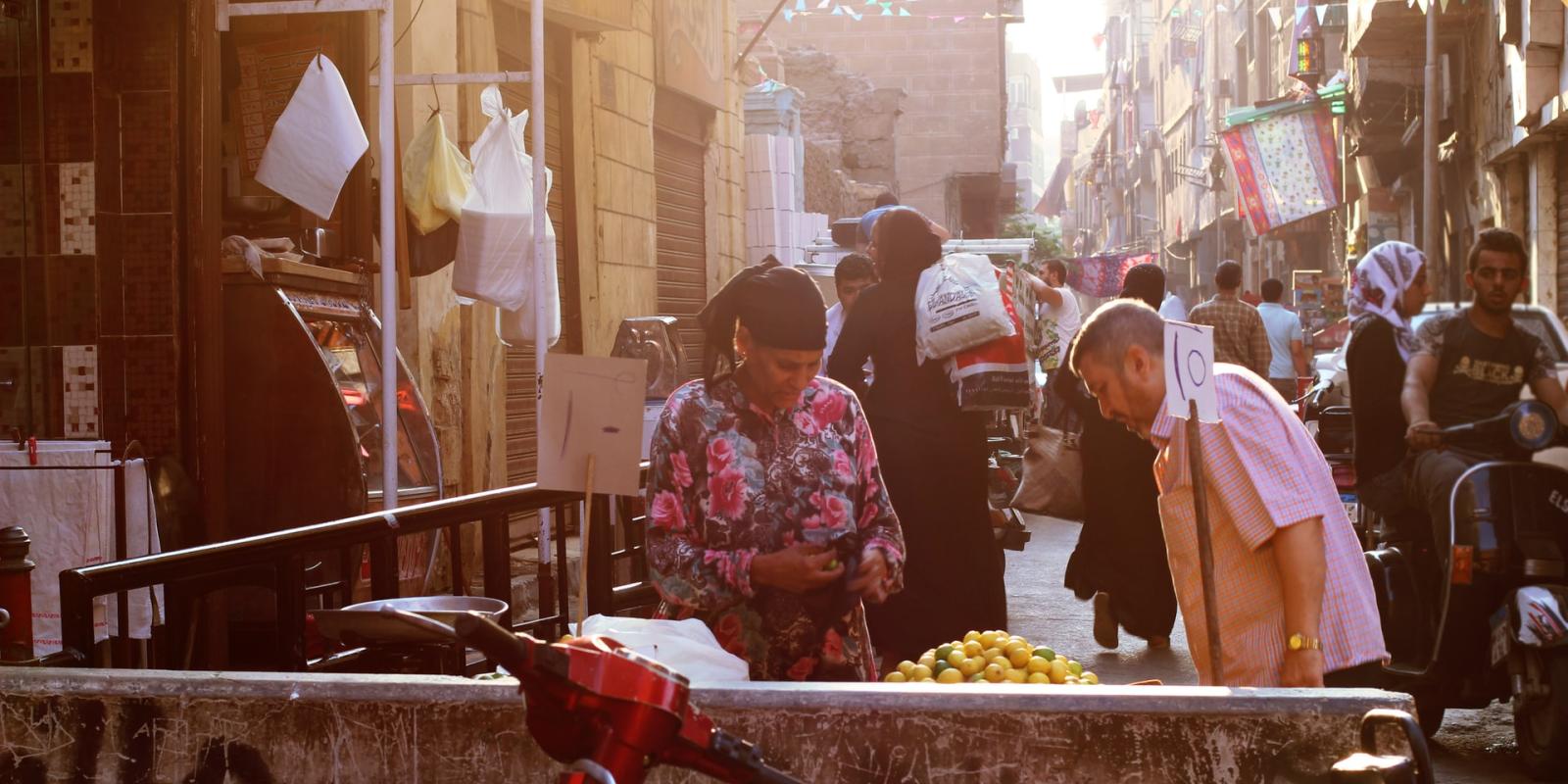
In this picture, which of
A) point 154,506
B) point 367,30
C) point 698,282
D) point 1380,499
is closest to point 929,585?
point 1380,499

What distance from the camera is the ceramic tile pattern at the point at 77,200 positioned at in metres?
6.36

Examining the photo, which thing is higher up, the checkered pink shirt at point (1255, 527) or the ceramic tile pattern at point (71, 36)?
the ceramic tile pattern at point (71, 36)

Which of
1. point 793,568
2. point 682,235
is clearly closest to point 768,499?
point 793,568

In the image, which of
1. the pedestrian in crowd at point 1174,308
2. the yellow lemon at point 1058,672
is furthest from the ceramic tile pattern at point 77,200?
the pedestrian in crowd at point 1174,308

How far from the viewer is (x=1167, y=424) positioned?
3.76 metres

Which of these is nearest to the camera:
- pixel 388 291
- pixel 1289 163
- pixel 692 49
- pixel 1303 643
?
pixel 1303 643

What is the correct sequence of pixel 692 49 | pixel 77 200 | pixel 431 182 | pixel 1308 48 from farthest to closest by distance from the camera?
pixel 1308 48
pixel 692 49
pixel 431 182
pixel 77 200

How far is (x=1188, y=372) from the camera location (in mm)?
3453

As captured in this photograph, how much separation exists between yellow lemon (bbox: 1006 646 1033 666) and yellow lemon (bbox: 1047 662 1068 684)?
9 centimetres

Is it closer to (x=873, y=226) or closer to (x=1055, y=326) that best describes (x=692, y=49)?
(x=1055, y=326)

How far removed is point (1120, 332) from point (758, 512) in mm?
887

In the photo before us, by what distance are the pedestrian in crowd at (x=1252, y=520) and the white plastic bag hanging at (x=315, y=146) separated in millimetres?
4246

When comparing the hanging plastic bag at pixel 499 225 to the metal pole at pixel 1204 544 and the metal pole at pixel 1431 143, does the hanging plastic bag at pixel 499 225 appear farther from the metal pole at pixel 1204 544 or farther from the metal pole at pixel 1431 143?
the metal pole at pixel 1431 143

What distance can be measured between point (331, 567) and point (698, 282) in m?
10.8
